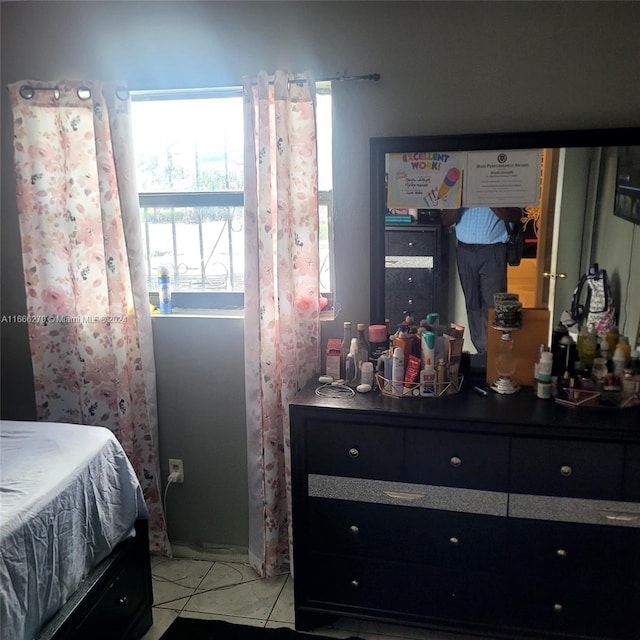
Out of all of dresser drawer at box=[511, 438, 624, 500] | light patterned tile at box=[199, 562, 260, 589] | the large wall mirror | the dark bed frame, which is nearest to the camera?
the dark bed frame

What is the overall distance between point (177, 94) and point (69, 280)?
87 centimetres

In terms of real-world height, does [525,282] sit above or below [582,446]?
above

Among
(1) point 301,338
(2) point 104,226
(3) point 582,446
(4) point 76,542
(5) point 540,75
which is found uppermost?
(5) point 540,75

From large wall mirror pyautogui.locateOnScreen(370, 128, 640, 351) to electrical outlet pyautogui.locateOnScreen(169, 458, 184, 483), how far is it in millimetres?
1515

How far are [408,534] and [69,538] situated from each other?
105cm

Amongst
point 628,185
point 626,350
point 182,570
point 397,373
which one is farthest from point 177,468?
point 628,185

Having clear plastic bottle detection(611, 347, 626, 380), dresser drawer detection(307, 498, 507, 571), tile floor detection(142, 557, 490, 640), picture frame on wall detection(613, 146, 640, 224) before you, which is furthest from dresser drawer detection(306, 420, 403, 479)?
picture frame on wall detection(613, 146, 640, 224)

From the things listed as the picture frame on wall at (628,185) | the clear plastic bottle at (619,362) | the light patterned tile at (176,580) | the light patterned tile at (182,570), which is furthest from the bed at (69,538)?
the picture frame on wall at (628,185)

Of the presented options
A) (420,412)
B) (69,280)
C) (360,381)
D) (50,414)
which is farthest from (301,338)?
(50,414)

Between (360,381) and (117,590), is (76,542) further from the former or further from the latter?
(360,381)

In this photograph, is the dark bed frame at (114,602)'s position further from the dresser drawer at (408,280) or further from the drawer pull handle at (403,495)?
the dresser drawer at (408,280)

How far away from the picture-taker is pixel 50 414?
2490mm

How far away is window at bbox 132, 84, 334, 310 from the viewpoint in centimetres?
238

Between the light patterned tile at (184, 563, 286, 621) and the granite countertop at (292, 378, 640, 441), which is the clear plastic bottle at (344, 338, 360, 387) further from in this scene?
the light patterned tile at (184, 563, 286, 621)
